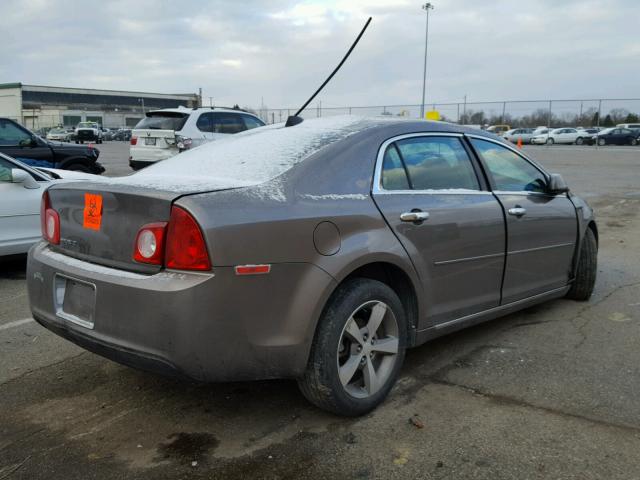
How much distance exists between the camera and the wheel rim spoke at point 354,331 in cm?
307

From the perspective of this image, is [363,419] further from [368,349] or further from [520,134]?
[520,134]

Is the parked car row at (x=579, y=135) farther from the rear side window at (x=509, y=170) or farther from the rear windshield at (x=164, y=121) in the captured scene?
the rear side window at (x=509, y=170)

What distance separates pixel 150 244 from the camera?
2.75 meters

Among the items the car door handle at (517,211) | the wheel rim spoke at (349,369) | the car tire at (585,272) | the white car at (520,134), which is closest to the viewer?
the wheel rim spoke at (349,369)

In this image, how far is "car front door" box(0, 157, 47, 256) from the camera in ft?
20.3

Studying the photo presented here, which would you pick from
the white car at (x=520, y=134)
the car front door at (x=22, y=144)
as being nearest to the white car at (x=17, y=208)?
the car front door at (x=22, y=144)

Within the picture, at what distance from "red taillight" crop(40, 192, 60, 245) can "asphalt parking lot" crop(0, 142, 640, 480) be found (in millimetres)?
906

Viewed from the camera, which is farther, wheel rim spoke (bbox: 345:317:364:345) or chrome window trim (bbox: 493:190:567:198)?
chrome window trim (bbox: 493:190:567:198)

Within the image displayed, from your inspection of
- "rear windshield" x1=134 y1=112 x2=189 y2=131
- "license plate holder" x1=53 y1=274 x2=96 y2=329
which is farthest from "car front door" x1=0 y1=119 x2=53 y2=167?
"license plate holder" x1=53 y1=274 x2=96 y2=329

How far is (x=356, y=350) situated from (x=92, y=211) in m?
1.53

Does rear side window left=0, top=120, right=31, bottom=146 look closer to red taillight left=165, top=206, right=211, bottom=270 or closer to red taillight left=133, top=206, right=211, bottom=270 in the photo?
red taillight left=133, top=206, right=211, bottom=270

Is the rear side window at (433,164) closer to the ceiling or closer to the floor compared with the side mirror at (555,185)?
closer to the ceiling

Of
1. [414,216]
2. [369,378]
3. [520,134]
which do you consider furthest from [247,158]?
[520,134]

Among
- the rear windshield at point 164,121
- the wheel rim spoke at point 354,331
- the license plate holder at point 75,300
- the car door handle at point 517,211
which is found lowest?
the wheel rim spoke at point 354,331
